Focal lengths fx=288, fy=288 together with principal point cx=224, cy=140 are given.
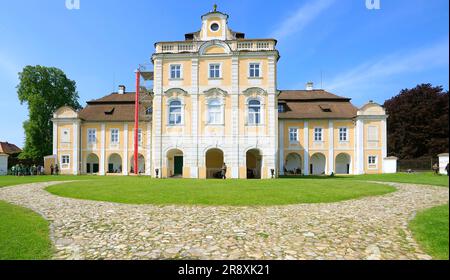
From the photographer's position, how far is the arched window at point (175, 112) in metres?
28.1

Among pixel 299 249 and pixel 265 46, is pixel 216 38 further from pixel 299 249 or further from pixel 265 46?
pixel 299 249

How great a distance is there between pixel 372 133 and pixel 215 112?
20476 mm

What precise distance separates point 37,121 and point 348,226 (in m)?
43.3

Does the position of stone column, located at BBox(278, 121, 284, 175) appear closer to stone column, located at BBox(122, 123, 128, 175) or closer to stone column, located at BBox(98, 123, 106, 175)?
stone column, located at BBox(122, 123, 128, 175)

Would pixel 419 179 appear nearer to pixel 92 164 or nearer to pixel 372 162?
pixel 372 162

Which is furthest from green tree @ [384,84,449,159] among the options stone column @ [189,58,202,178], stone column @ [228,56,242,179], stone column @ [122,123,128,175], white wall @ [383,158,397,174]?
stone column @ [122,123,128,175]

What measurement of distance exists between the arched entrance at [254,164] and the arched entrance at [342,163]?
12.3 m

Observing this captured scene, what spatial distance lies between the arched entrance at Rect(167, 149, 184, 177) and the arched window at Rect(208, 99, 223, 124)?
5.10 meters

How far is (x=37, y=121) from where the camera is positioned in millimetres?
39219

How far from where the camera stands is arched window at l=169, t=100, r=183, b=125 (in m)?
28.1

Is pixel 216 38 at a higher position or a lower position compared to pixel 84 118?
higher

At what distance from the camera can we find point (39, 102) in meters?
39.0

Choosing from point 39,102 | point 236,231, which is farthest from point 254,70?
point 39,102
